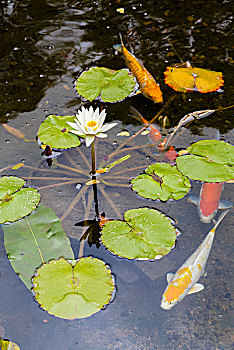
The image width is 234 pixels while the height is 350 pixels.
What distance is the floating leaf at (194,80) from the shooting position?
2891 mm

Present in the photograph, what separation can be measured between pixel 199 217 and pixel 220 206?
142mm

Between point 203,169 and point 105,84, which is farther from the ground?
point 105,84

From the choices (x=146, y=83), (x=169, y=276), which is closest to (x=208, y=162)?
(x=169, y=276)

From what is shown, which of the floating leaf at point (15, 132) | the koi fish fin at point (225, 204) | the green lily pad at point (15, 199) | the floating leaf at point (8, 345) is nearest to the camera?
the floating leaf at point (8, 345)

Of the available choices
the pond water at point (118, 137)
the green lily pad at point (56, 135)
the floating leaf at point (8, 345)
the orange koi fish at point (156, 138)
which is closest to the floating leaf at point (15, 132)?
the pond water at point (118, 137)

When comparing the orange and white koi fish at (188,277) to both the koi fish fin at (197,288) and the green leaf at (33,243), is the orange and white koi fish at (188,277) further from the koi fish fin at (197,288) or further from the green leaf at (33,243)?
the green leaf at (33,243)

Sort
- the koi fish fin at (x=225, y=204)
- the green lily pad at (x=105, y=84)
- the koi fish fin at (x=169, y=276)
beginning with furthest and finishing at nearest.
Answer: the green lily pad at (x=105, y=84) → the koi fish fin at (x=225, y=204) → the koi fish fin at (x=169, y=276)

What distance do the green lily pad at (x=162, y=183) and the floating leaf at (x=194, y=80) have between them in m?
0.96

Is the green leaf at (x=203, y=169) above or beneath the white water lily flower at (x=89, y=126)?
beneath

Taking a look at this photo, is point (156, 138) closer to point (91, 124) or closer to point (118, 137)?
point (118, 137)

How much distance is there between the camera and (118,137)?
259 centimetres

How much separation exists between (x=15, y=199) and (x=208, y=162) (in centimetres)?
115

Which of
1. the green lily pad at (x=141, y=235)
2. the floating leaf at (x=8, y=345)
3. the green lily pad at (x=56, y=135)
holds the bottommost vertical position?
the floating leaf at (x=8, y=345)

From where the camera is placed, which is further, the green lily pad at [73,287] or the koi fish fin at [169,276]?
the koi fish fin at [169,276]
